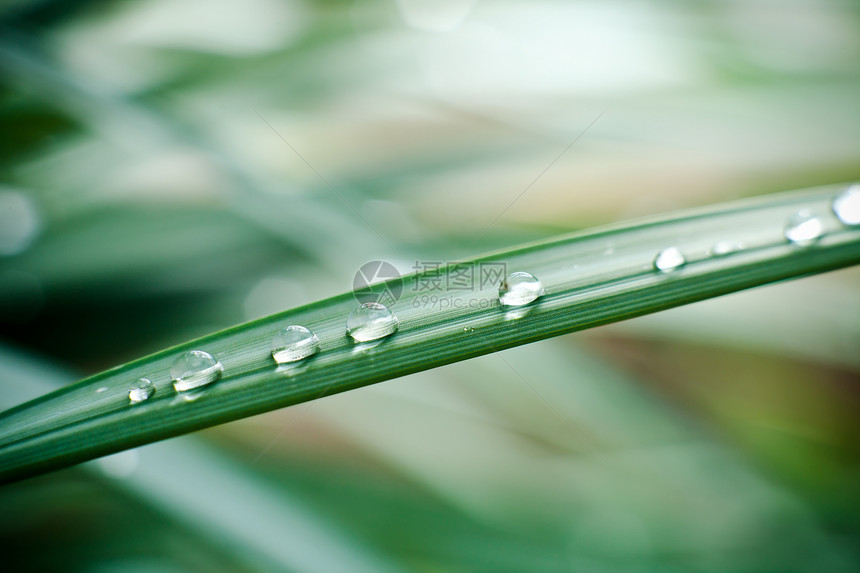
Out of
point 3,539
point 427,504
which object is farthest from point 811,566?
point 3,539

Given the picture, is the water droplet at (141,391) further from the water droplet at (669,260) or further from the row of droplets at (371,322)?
the water droplet at (669,260)

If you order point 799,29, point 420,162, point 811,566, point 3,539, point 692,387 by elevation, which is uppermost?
point 799,29

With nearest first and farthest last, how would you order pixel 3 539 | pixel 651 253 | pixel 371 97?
1. pixel 651 253
2. pixel 3 539
3. pixel 371 97

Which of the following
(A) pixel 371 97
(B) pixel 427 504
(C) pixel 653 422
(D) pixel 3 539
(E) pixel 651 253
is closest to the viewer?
(E) pixel 651 253

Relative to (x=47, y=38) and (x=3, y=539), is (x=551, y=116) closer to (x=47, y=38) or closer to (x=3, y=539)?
A: (x=47, y=38)

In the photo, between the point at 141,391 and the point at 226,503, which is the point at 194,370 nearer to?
the point at 141,391

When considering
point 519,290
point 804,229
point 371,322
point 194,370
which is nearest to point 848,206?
point 804,229

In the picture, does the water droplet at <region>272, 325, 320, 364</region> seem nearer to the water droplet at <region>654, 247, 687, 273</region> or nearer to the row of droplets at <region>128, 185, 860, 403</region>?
the row of droplets at <region>128, 185, 860, 403</region>
